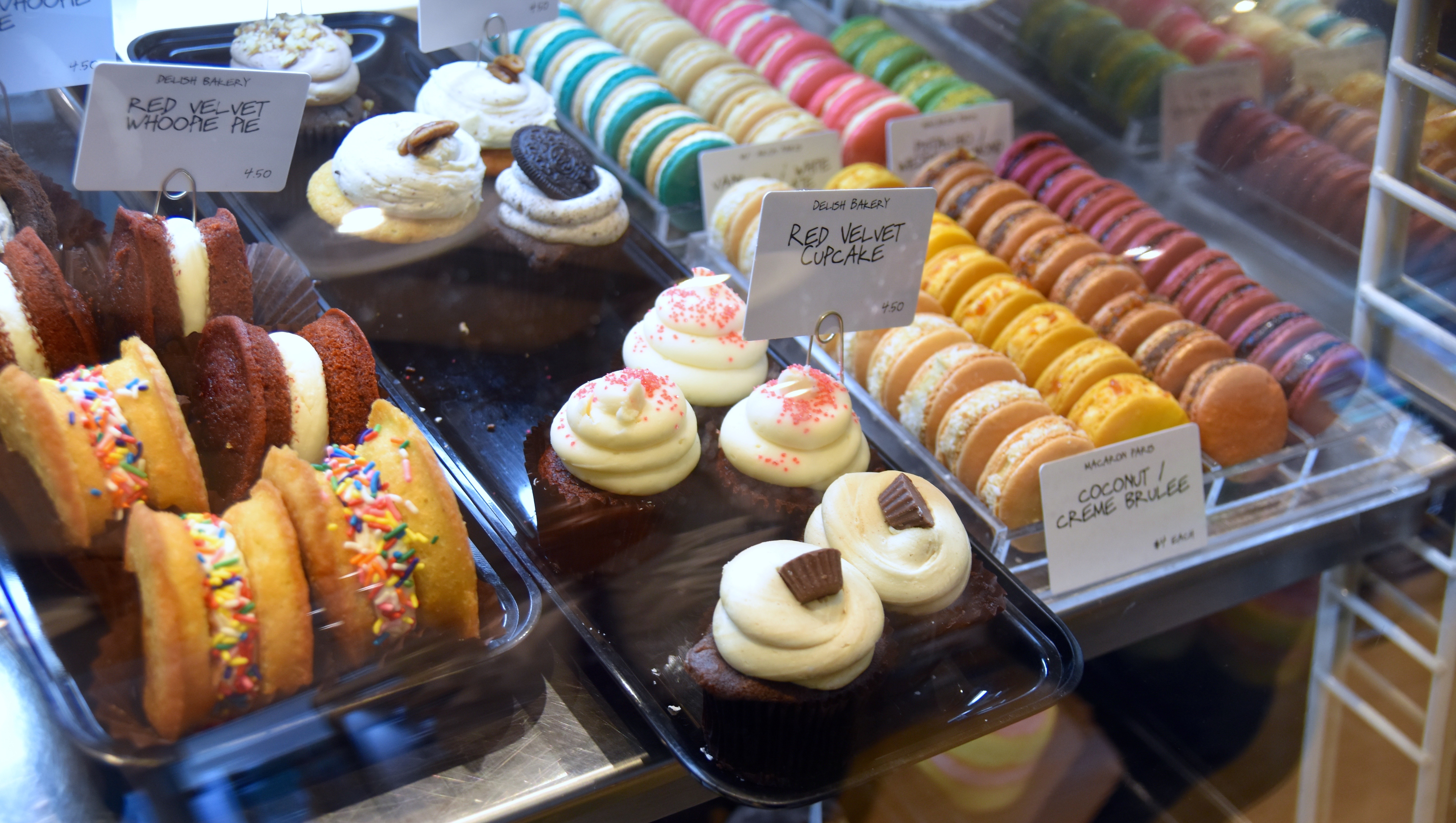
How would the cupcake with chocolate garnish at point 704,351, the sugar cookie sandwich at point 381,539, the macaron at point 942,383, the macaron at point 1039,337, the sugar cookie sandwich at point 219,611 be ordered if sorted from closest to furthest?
the sugar cookie sandwich at point 219,611, the sugar cookie sandwich at point 381,539, the cupcake with chocolate garnish at point 704,351, the macaron at point 942,383, the macaron at point 1039,337

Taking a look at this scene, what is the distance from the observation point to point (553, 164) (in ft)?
8.33

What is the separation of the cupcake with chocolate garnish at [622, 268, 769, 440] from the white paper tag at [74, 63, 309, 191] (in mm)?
721

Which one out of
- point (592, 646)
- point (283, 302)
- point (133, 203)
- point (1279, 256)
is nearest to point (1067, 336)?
point (1279, 256)

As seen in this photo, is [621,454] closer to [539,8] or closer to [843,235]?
[843,235]

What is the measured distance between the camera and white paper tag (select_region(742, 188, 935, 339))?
5.90 ft

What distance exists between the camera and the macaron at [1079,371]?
94.2 inches

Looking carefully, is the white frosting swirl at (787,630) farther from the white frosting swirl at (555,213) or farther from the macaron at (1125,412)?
the white frosting swirl at (555,213)

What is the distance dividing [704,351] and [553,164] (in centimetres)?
70

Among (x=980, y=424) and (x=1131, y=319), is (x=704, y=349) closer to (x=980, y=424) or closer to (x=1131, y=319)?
(x=980, y=424)

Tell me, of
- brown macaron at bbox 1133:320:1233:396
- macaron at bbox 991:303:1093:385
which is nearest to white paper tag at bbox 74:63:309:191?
macaron at bbox 991:303:1093:385

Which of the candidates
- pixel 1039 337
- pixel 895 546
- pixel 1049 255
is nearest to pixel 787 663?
pixel 895 546

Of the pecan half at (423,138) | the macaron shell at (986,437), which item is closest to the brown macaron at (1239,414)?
the macaron shell at (986,437)

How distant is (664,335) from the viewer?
2.15 meters

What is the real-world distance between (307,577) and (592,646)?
18.8 inches
